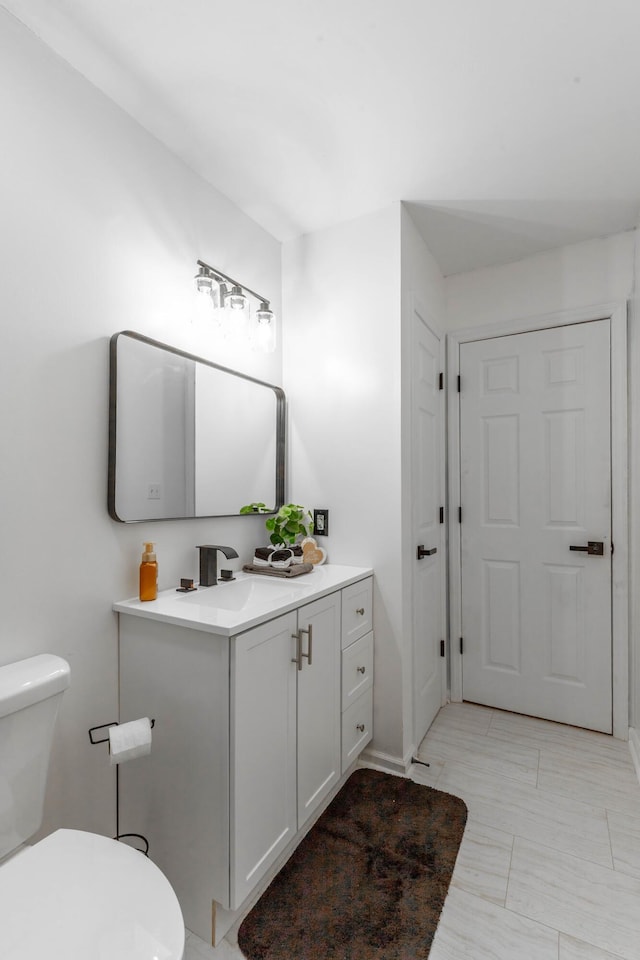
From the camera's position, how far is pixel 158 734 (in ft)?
4.49

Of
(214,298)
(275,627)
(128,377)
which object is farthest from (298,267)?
(275,627)

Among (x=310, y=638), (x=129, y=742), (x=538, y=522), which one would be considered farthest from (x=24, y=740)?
(x=538, y=522)

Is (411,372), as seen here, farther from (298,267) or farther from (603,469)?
(603,469)

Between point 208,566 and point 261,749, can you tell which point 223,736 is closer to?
point 261,749

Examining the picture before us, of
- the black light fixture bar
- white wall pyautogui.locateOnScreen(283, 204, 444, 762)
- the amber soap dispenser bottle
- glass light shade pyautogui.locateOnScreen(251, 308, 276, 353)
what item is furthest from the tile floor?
the black light fixture bar

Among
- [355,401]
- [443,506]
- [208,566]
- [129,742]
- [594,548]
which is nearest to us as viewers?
[129,742]

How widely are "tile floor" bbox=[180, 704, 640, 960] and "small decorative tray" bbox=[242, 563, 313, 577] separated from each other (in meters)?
0.99

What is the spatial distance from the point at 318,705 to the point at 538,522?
1549mm

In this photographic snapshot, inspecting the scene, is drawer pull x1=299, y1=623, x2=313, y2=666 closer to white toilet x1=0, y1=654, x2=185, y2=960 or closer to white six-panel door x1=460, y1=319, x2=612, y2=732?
white toilet x1=0, y1=654, x2=185, y2=960

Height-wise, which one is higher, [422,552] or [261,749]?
[422,552]

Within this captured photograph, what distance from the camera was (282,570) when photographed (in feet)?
6.31

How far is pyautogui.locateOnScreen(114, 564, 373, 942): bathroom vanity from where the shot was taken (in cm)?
123

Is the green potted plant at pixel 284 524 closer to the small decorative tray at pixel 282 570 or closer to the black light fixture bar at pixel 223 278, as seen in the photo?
the small decorative tray at pixel 282 570

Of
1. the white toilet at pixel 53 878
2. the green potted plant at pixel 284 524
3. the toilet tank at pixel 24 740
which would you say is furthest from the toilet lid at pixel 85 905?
the green potted plant at pixel 284 524
